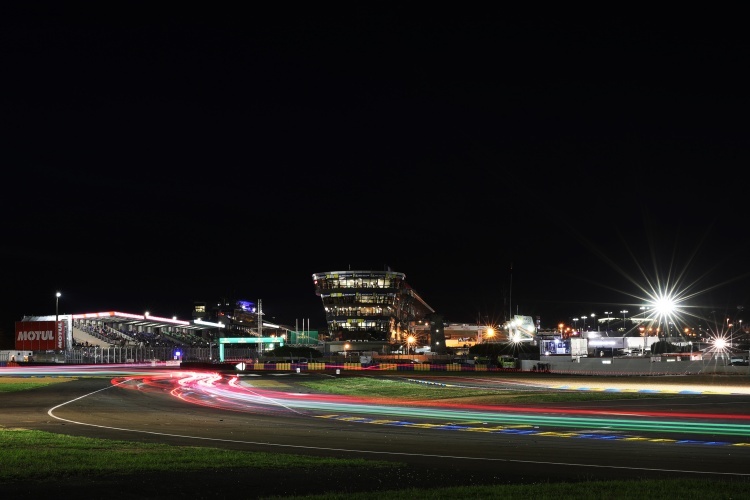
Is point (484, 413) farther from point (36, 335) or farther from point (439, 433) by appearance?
point (36, 335)

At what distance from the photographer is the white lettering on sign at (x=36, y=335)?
9812cm

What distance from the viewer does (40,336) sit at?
325ft

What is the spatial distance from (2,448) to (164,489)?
6428 millimetres

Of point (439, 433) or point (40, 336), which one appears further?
point (40, 336)

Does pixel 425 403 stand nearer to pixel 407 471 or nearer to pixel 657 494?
pixel 407 471

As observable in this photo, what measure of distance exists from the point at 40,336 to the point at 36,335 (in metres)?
0.77

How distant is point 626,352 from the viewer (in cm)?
9756

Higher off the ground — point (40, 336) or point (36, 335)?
point (36, 335)

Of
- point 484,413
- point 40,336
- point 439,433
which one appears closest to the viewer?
point 439,433

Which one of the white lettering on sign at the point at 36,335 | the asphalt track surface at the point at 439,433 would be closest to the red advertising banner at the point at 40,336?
the white lettering on sign at the point at 36,335

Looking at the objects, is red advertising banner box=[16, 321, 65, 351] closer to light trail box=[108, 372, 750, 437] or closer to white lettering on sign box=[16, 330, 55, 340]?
white lettering on sign box=[16, 330, 55, 340]

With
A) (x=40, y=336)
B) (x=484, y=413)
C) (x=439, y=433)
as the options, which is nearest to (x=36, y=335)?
(x=40, y=336)

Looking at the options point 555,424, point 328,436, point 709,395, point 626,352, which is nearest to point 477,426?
point 555,424

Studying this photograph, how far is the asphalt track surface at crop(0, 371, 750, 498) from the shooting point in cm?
1411
